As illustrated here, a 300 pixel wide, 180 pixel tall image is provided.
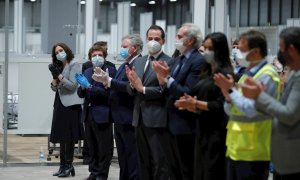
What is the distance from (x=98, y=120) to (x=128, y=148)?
646 mm

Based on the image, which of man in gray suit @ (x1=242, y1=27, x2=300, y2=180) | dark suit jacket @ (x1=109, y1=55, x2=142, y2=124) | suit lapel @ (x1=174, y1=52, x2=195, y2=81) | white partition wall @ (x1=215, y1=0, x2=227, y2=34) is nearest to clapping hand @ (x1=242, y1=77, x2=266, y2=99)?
man in gray suit @ (x1=242, y1=27, x2=300, y2=180)

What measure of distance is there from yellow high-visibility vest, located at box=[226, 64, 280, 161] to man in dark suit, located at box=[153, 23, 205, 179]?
2.94 feet

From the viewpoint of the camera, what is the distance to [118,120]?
6.37 m

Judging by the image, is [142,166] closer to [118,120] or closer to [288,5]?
[118,120]

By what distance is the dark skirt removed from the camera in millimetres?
7566

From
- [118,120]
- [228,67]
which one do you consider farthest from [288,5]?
[228,67]

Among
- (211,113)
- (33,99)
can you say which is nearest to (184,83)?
(211,113)

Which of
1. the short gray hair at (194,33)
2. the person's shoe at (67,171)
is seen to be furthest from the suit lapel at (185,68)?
the person's shoe at (67,171)

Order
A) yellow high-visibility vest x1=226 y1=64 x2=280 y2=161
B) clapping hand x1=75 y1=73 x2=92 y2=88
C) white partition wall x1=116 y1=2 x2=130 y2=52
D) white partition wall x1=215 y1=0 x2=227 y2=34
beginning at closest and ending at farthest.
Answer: yellow high-visibility vest x1=226 y1=64 x2=280 y2=161
clapping hand x1=75 y1=73 x2=92 y2=88
white partition wall x1=215 y1=0 x2=227 y2=34
white partition wall x1=116 y1=2 x2=130 y2=52

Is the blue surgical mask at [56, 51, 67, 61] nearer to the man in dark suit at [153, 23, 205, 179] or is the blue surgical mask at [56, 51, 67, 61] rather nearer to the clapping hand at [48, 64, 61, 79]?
the clapping hand at [48, 64, 61, 79]

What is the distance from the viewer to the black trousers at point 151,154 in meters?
5.45

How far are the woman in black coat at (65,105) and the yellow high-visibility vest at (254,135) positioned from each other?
140 inches

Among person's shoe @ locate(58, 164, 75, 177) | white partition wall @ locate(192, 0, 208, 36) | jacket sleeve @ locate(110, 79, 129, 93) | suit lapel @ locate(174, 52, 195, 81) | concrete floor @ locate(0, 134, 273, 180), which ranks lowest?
concrete floor @ locate(0, 134, 273, 180)

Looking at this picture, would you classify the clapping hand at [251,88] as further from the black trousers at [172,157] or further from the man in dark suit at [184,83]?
the black trousers at [172,157]
